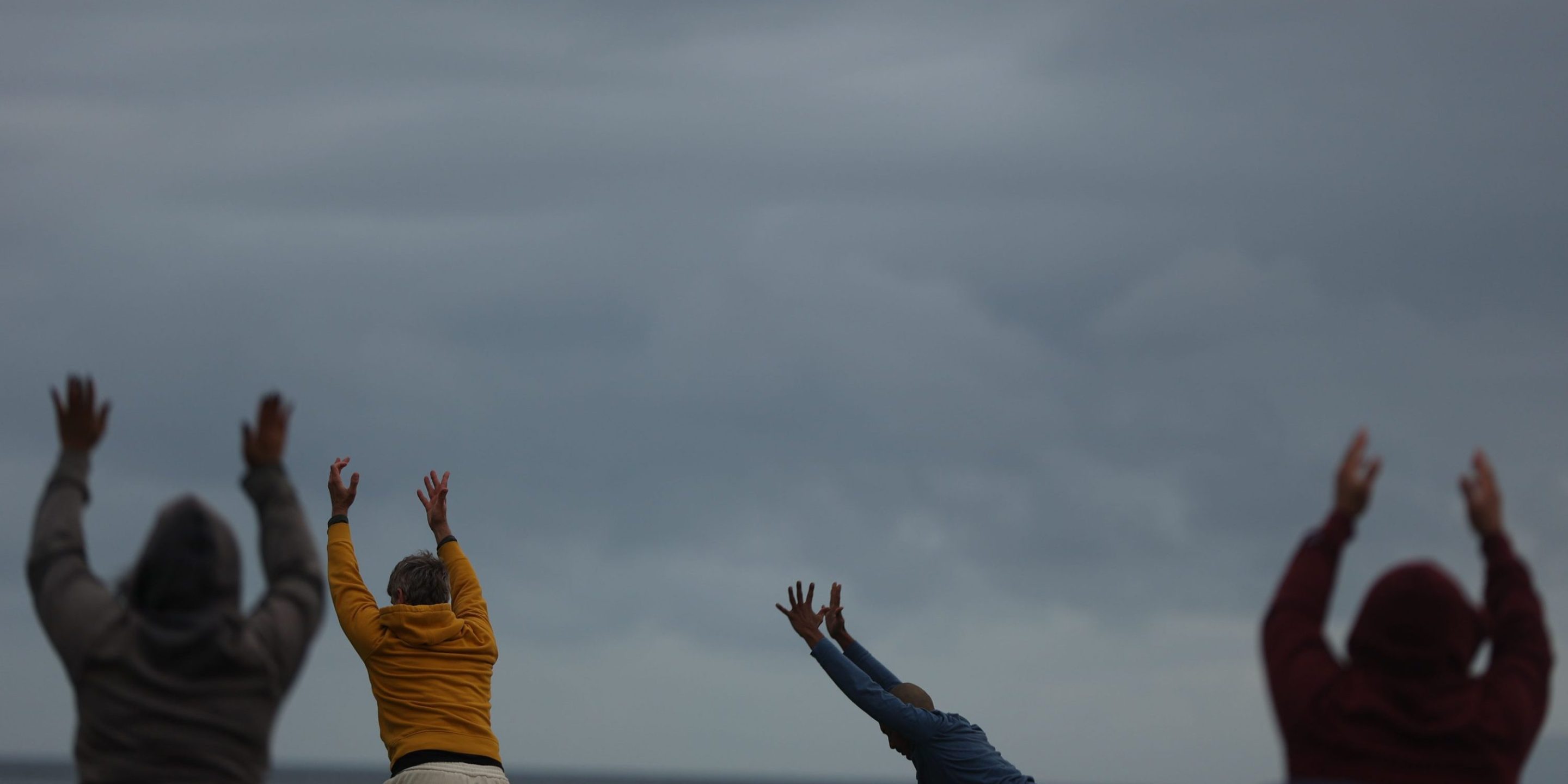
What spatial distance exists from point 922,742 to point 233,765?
14.6 ft

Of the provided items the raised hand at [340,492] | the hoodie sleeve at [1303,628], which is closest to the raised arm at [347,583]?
the raised hand at [340,492]

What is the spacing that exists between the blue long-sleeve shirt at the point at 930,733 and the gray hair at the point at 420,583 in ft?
6.95

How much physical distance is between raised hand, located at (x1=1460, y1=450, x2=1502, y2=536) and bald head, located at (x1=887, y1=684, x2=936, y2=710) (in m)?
3.98

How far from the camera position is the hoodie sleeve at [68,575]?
16.3 feet

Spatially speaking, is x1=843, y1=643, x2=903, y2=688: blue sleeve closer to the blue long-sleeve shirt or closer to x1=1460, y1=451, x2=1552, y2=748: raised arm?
the blue long-sleeve shirt

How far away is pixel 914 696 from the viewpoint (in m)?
8.94

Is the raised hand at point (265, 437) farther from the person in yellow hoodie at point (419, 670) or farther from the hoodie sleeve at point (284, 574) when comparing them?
the person in yellow hoodie at point (419, 670)

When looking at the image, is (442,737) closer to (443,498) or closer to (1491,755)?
(443,498)

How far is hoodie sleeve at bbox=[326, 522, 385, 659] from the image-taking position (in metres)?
8.68

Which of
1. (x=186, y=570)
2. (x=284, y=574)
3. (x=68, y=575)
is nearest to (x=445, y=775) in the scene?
(x=284, y=574)

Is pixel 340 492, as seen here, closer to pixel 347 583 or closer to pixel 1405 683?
pixel 347 583

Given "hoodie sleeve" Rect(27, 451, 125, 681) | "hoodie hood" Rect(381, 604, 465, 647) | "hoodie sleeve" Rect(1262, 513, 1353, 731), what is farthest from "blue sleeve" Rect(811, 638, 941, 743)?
"hoodie sleeve" Rect(27, 451, 125, 681)

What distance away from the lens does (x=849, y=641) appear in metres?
9.61

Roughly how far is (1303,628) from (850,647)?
4755 mm
